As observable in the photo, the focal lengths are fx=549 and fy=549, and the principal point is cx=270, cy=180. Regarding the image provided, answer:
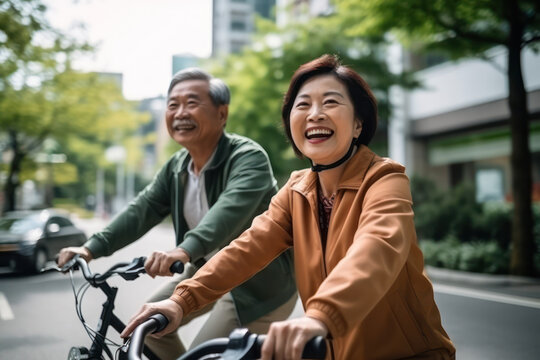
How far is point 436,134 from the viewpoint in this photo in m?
18.8

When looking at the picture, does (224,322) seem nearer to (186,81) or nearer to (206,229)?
(206,229)

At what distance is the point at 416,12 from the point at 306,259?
28.6ft

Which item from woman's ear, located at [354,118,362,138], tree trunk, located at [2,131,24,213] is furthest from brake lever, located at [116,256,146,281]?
tree trunk, located at [2,131,24,213]

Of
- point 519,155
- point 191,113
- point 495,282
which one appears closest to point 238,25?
point 519,155

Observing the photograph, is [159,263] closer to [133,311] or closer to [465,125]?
[133,311]

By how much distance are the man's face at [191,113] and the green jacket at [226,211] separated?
13 centimetres

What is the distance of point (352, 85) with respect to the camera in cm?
182

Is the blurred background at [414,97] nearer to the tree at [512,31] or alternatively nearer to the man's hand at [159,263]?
the tree at [512,31]

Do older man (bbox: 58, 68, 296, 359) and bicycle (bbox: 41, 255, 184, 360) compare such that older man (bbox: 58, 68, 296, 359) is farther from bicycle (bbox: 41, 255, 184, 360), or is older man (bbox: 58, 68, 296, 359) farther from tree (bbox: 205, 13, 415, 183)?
tree (bbox: 205, 13, 415, 183)

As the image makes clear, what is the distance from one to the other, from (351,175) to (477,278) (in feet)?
26.5

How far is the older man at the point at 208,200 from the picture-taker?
8.25ft

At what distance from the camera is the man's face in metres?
2.70

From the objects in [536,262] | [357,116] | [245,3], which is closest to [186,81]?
[357,116]

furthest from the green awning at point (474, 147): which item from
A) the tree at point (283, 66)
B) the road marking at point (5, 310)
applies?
the road marking at point (5, 310)
